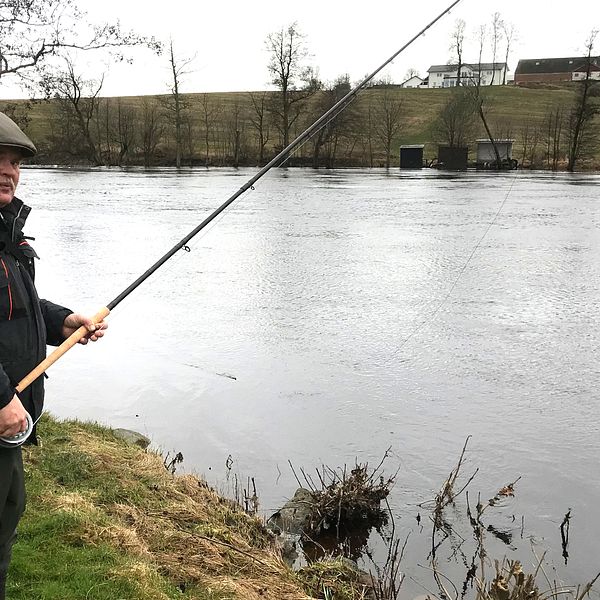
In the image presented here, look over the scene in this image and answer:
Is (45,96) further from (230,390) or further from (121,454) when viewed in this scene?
(121,454)

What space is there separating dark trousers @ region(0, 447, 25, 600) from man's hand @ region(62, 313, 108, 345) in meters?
0.54

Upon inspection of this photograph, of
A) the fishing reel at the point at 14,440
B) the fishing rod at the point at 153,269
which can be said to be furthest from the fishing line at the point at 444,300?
the fishing reel at the point at 14,440

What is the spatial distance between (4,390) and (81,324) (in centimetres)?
64

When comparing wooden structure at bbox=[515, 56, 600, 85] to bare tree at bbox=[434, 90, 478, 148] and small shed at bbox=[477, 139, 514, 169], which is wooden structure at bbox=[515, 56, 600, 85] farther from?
small shed at bbox=[477, 139, 514, 169]

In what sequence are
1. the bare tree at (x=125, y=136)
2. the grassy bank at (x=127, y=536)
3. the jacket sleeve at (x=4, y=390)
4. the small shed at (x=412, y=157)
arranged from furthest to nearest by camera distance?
the bare tree at (x=125, y=136) → the small shed at (x=412, y=157) → the grassy bank at (x=127, y=536) → the jacket sleeve at (x=4, y=390)

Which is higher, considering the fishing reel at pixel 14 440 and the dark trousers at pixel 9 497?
the fishing reel at pixel 14 440

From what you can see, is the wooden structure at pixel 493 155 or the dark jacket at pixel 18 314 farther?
the wooden structure at pixel 493 155

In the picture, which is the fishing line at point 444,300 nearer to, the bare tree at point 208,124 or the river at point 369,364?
the river at point 369,364

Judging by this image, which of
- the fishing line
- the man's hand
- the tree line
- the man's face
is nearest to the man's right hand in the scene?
the man's hand

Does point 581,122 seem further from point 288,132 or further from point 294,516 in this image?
point 294,516

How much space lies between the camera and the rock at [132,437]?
237 inches

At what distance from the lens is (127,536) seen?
13.3ft

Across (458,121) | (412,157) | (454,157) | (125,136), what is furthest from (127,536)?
(125,136)

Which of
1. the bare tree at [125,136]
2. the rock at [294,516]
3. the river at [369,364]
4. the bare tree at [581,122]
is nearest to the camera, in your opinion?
the rock at [294,516]
